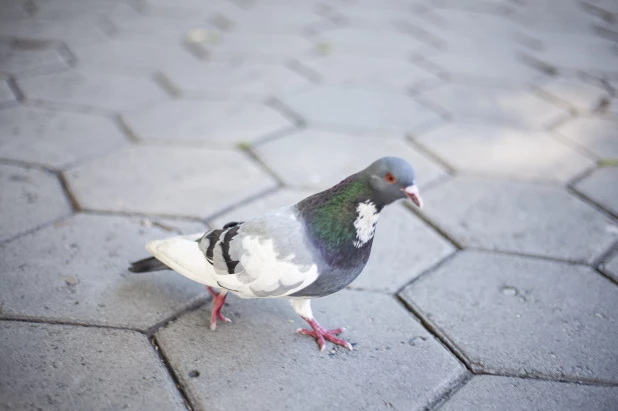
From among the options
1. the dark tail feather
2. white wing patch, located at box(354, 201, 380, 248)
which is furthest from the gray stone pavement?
white wing patch, located at box(354, 201, 380, 248)

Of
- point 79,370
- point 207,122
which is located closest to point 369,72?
point 207,122

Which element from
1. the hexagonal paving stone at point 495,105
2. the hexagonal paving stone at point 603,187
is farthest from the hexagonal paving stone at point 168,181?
the hexagonal paving stone at point 603,187

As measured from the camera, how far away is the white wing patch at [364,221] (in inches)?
57.2

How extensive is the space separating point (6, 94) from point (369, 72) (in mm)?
2358

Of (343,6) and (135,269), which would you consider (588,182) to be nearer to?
(135,269)

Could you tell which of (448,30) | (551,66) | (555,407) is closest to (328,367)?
(555,407)

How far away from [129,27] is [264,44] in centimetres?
111

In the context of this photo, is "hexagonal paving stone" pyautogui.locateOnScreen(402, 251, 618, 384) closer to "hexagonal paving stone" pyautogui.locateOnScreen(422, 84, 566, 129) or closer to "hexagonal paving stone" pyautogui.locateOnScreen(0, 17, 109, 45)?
"hexagonal paving stone" pyautogui.locateOnScreen(422, 84, 566, 129)

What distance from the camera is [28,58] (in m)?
3.38

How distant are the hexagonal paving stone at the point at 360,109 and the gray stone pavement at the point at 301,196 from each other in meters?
0.02

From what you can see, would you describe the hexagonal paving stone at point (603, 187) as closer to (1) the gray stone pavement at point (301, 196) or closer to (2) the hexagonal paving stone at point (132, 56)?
(1) the gray stone pavement at point (301, 196)

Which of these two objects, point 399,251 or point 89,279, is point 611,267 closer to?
point 399,251

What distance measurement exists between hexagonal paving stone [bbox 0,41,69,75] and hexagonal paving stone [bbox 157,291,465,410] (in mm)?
2414

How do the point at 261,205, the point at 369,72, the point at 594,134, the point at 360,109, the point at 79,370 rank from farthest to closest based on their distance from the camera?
the point at 369,72 < the point at 360,109 < the point at 594,134 < the point at 261,205 < the point at 79,370
